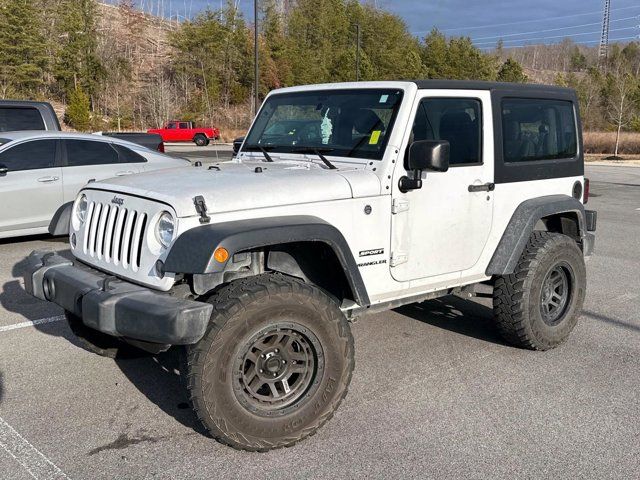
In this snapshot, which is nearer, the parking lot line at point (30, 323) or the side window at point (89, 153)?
the parking lot line at point (30, 323)

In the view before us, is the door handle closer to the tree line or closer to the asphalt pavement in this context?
the asphalt pavement

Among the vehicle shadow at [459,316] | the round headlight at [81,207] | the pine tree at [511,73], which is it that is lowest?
the vehicle shadow at [459,316]

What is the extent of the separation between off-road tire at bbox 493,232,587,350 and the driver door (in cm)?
37

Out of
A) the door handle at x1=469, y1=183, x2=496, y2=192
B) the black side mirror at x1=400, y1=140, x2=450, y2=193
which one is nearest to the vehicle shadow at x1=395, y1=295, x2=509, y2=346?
the door handle at x1=469, y1=183, x2=496, y2=192

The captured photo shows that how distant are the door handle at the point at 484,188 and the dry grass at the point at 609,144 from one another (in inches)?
1615

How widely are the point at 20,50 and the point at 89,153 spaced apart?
154 ft

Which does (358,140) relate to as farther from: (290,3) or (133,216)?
(290,3)

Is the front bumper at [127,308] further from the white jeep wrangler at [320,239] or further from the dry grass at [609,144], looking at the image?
the dry grass at [609,144]

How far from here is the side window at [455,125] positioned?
422 centimetres

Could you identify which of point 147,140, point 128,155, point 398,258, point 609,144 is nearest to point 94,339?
point 398,258

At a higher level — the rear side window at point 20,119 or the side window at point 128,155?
the rear side window at point 20,119

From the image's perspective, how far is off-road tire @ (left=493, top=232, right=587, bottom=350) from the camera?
4.64 m

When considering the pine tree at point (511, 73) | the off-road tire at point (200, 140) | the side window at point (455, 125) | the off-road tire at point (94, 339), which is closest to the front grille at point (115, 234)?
the off-road tire at point (94, 339)

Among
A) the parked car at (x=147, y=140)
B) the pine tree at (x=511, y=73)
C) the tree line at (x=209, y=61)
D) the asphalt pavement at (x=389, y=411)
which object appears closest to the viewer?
the asphalt pavement at (x=389, y=411)
